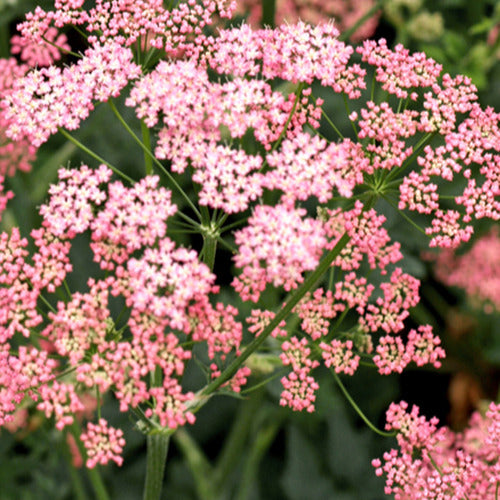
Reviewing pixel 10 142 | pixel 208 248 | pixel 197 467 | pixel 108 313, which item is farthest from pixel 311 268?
pixel 197 467

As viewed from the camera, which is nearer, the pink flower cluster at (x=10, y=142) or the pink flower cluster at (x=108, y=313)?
the pink flower cluster at (x=108, y=313)

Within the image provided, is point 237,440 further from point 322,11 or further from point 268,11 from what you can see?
point 322,11

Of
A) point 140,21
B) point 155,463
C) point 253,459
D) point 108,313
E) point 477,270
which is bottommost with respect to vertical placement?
point 155,463

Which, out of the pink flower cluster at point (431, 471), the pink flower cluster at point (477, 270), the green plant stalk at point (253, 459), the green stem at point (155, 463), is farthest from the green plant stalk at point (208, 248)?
the pink flower cluster at point (477, 270)

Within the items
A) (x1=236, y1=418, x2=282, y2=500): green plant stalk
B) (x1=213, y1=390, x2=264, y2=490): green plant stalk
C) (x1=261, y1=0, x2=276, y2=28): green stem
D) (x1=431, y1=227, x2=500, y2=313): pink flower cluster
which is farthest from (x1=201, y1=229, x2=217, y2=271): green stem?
(x1=431, y1=227, x2=500, y2=313): pink flower cluster

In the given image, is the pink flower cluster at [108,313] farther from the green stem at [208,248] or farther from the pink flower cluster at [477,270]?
the pink flower cluster at [477,270]

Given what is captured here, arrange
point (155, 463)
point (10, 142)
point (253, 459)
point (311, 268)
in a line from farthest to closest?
point (253, 459)
point (10, 142)
point (155, 463)
point (311, 268)

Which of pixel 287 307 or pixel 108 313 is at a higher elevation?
pixel 287 307

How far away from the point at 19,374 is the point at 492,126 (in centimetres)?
164

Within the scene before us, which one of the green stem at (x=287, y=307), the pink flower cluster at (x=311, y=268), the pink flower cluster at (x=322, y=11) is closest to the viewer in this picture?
the pink flower cluster at (x=311, y=268)

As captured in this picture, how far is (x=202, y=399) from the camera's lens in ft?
7.75

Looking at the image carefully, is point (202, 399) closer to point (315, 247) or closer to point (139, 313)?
point (139, 313)

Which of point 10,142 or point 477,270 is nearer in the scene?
point 10,142

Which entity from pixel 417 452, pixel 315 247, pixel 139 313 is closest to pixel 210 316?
pixel 139 313
